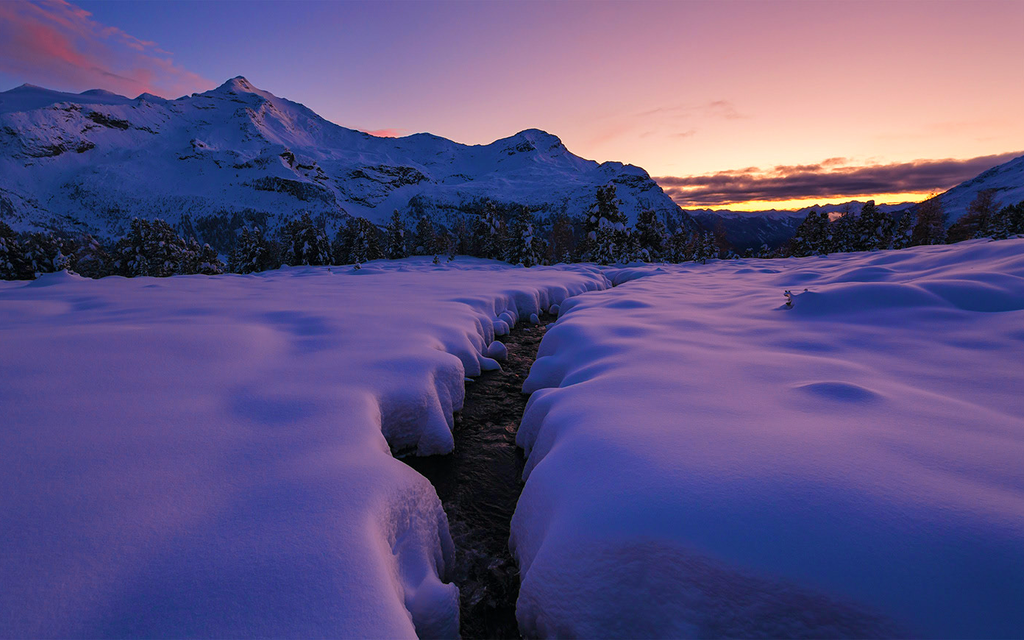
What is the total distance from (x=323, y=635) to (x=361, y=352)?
4075 millimetres

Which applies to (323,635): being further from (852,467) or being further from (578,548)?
(852,467)

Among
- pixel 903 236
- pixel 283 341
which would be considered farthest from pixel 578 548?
pixel 903 236

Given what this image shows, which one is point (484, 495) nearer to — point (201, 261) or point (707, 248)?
point (201, 261)

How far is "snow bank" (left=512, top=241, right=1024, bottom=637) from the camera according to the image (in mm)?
1831

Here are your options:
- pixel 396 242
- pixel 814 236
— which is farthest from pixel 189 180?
pixel 814 236

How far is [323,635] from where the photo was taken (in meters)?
1.77

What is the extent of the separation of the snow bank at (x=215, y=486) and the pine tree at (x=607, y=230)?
33.0 meters

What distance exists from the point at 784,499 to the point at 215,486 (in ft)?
11.9

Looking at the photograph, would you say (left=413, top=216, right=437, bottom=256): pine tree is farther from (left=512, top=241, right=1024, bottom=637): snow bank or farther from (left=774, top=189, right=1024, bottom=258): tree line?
(left=512, top=241, right=1024, bottom=637): snow bank

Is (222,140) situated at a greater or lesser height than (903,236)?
greater

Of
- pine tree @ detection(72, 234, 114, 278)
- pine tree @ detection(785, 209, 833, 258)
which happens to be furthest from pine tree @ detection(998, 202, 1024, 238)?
pine tree @ detection(72, 234, 114, 278)

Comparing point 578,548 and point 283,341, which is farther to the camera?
point 283,341

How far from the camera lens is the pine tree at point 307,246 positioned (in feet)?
123

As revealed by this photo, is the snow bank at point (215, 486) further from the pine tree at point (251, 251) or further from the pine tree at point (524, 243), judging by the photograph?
the pine tree at point (251, 251)
